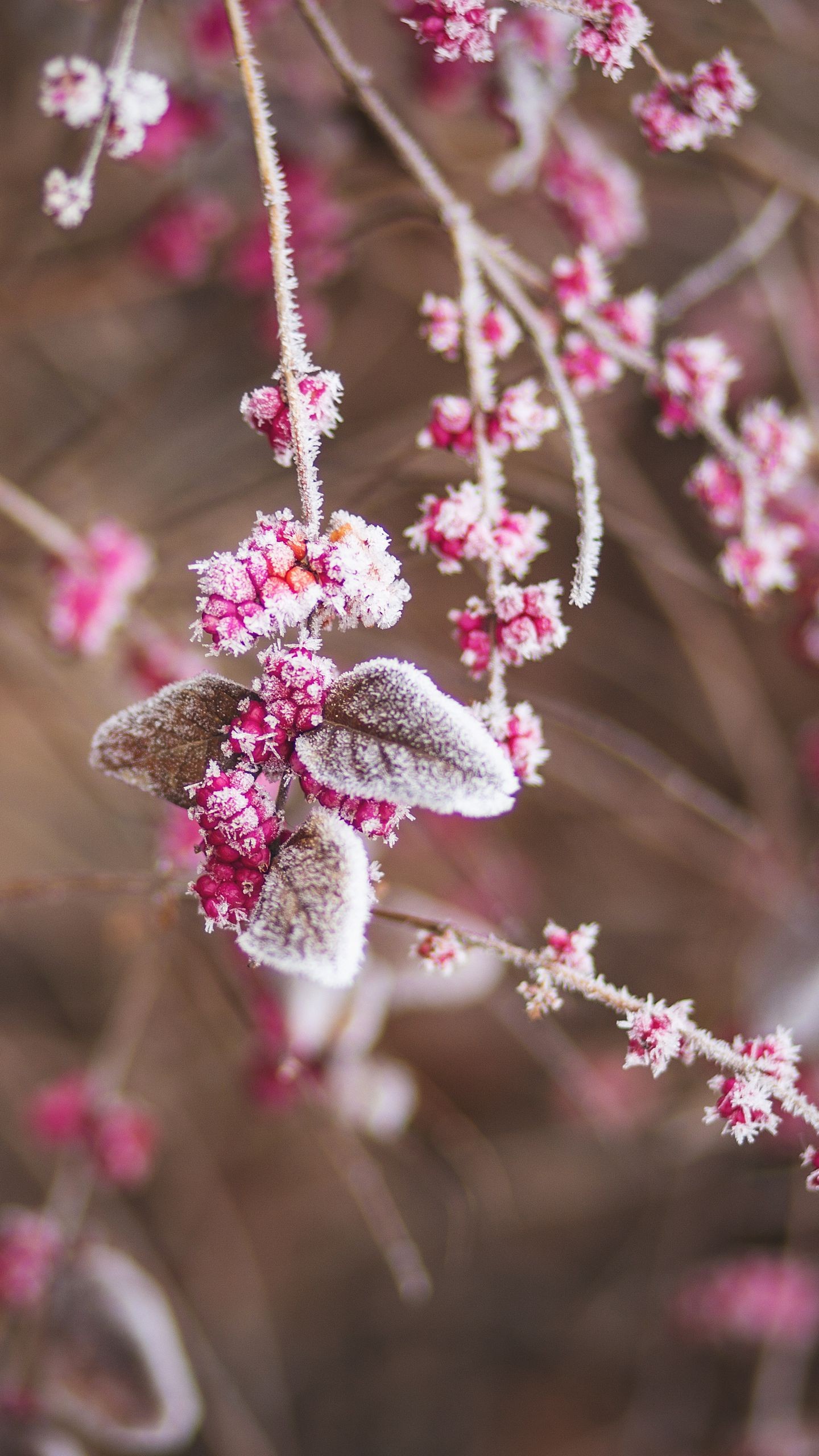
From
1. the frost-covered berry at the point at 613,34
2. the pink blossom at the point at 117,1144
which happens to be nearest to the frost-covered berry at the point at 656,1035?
the frost-covered berry at the point at 613,34

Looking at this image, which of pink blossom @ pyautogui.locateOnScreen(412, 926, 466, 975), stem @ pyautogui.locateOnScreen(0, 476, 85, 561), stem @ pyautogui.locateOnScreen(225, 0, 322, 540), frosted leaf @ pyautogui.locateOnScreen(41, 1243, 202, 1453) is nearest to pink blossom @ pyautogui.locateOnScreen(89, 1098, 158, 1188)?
frosted leaf @ pyautogui.locateOnScreen(41, 1243, 202, 1453)

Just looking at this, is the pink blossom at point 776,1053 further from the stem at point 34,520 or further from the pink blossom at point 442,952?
the stem at point 34,520

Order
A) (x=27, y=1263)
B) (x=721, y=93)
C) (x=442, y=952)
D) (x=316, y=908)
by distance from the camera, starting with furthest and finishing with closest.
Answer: (x=27, y=1263) < (x=721, y=93) < (x=442, y=952) < (x=316, y=908)

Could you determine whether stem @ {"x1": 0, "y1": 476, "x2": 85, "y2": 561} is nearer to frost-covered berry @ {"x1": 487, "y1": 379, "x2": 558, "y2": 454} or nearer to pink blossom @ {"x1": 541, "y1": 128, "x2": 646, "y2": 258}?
frost-covered berry @ {"x1": 487, "y1": 379, "x2": 558, "y2": 454}

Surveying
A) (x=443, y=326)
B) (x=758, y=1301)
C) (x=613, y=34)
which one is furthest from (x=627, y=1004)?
(x=758, y=1301)

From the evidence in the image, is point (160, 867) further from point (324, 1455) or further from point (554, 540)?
point (324, 1455)

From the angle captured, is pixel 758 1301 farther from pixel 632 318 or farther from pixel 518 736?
pixel 632 318
